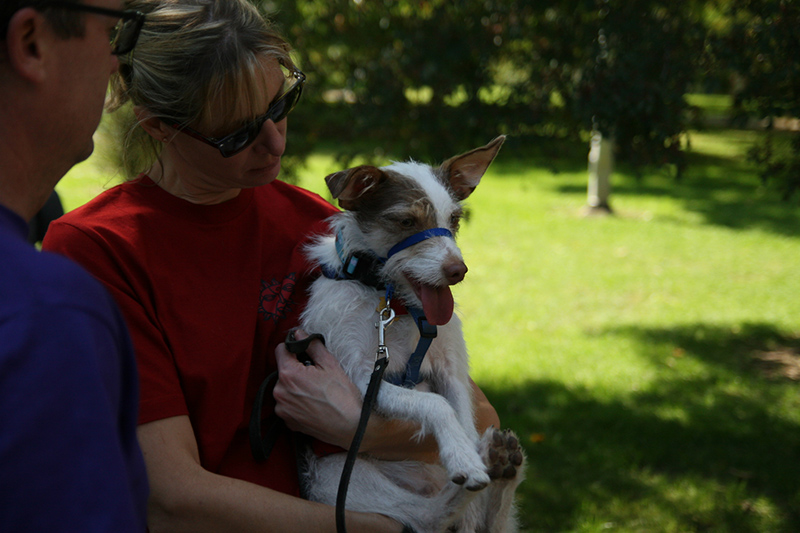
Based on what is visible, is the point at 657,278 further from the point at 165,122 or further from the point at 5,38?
the point at 5,38

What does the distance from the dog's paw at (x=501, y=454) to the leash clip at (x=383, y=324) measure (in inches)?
18.7

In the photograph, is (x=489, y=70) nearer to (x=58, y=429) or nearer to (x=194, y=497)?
(x=194, y=497)

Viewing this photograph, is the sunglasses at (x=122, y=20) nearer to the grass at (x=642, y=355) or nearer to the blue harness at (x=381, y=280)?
the blue harness at (x=381, y=280)

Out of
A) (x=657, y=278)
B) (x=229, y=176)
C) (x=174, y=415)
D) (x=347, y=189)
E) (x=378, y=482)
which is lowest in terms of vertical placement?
(x=657, y=278)

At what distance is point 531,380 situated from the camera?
666cm

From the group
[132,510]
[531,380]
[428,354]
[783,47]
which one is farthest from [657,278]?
[132,510]

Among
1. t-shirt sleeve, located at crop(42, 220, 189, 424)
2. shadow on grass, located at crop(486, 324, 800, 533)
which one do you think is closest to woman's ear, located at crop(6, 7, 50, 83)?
t-shirt sleeve, located at crop(42, 220, 189, 424)

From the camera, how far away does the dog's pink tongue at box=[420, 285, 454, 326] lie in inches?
96.3

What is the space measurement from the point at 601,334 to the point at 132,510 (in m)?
7.34

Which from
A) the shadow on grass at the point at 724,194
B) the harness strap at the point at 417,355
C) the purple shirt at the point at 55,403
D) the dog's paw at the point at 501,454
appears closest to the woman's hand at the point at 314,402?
the harness strap at the point at 417,355

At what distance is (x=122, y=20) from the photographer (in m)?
1.25

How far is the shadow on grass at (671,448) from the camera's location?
454 cm

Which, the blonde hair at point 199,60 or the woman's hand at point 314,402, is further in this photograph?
the woman's hand at point 314,402

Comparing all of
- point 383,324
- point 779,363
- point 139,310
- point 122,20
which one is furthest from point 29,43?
point 779,363
